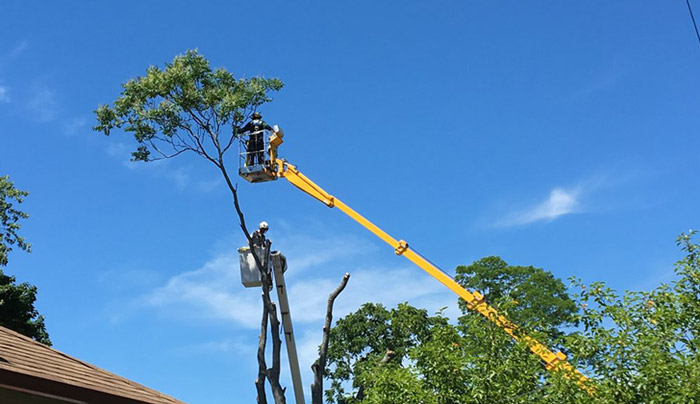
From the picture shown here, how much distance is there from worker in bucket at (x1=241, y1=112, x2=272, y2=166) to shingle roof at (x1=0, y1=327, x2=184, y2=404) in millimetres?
7451

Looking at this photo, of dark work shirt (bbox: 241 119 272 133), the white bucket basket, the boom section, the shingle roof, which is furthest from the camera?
the boom section

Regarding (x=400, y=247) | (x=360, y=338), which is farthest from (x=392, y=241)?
(x=360, y=338)

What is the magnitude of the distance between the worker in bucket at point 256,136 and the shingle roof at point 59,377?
7.45 meters

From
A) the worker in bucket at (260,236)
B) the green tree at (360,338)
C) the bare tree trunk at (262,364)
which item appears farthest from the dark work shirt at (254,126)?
the green tree at (360,338)

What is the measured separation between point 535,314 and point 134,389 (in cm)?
3758

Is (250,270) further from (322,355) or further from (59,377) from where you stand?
(59,377)

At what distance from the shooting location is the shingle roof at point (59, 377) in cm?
724

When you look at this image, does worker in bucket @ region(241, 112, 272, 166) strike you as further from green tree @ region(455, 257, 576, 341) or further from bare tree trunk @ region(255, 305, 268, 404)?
green tree @ region(455, 257, 576, 341)

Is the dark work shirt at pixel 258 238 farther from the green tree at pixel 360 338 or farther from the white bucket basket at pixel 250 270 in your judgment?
the green tree at pixel 360 338

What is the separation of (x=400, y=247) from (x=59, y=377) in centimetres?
2085

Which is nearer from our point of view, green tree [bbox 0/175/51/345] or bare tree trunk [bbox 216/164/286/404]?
bare tree trunk [bbox 216/164/286/404]

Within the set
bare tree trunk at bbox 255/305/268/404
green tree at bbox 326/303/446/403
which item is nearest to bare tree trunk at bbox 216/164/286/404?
bare tree trunk at bbox 255/305/268/404

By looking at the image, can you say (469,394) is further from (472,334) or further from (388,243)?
(388,243)

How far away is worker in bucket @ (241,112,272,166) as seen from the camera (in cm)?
1658
